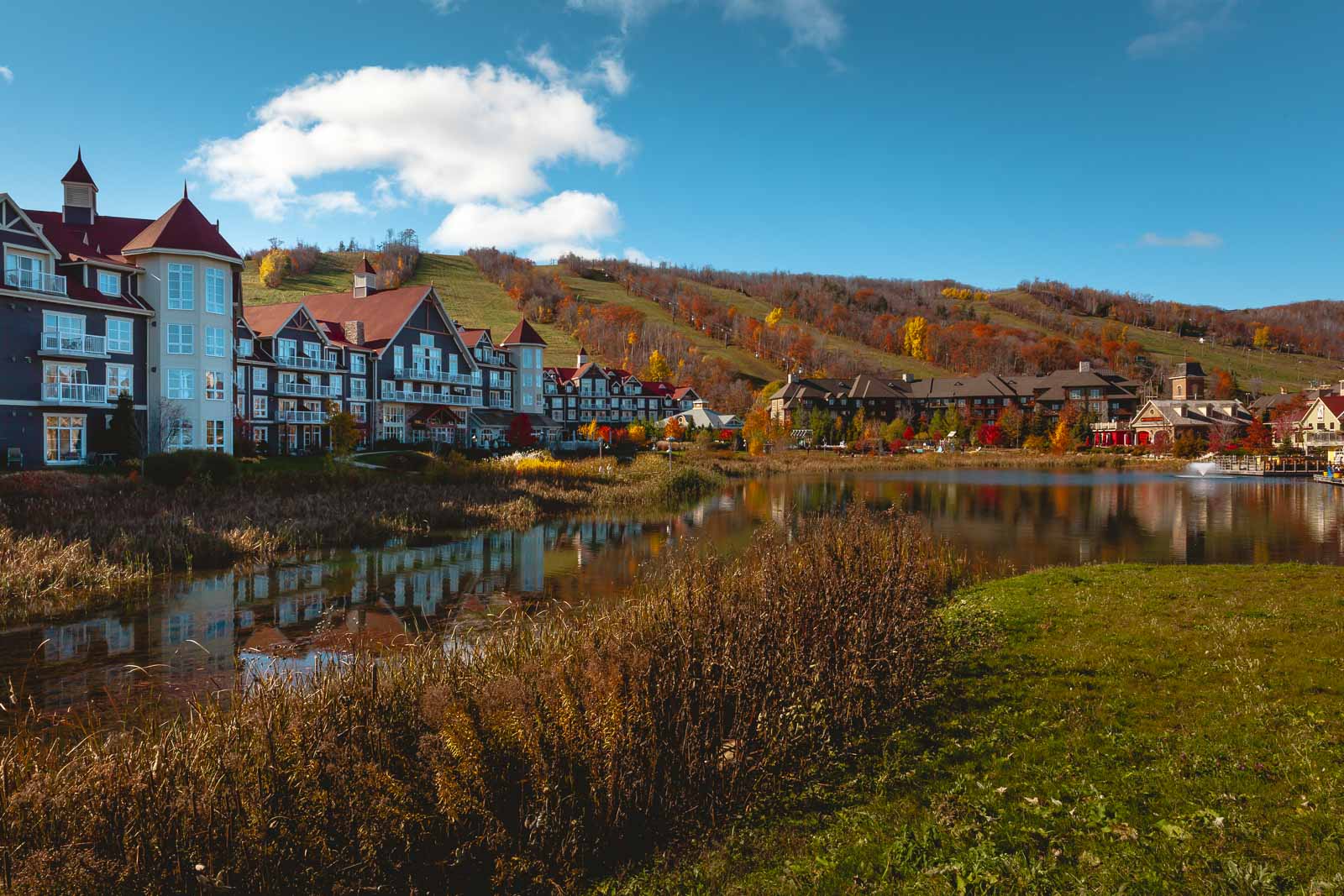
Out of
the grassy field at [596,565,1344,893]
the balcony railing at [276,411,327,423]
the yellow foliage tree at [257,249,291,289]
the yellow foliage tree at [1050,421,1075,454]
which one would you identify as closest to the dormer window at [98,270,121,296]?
the balcony railing at [276,411,327,423]

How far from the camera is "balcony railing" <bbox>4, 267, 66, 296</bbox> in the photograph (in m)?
26.2

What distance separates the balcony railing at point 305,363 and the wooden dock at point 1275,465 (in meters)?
59.9

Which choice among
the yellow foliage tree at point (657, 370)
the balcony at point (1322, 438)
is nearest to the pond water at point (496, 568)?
the balcony at point (1322, 438)

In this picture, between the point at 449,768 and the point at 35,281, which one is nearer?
the point at 449,768

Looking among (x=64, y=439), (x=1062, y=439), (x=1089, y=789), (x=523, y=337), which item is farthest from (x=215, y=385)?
(x=1062, y=439)

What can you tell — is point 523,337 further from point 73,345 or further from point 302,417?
point 73,345

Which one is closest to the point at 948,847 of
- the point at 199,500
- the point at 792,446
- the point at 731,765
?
the point at 731,765

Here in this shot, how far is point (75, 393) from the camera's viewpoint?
28000mm

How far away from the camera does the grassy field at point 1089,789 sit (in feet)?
13.9

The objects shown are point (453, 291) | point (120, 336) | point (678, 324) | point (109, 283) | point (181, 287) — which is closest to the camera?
point (120, 336)

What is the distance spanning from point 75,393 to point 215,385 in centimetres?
491

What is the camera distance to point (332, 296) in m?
54.1

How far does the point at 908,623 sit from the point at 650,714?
3.94 metres

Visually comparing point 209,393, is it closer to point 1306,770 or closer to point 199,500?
point 199,500
